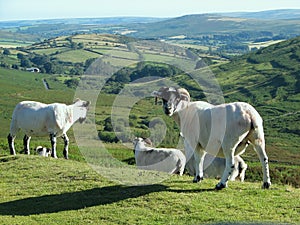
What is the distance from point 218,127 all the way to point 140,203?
335 cm

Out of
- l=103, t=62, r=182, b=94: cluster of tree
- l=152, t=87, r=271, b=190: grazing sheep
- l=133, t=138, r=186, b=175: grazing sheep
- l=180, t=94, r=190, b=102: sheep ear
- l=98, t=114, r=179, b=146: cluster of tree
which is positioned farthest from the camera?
l=103, t=62, r=182, b=94: cluster of tree

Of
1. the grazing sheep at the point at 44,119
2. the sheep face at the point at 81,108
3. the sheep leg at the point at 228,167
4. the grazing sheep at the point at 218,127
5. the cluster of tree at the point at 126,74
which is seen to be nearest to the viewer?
the grazing sheep at the point at 218,127

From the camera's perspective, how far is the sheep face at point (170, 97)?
1577 centimetres

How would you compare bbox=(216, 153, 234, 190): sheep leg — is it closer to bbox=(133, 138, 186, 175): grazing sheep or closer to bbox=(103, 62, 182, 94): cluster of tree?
bbox=(133, 138, 186, 175): grazing sheep

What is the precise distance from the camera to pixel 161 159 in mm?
23625

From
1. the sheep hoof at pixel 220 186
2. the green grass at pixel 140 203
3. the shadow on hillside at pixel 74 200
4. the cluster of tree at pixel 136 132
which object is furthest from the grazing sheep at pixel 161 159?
the sheep hoof at pixel 220 186

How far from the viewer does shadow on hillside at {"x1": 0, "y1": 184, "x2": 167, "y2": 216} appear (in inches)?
573

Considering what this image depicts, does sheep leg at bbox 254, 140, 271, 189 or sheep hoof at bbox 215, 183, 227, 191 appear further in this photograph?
sheep hoof at bbox 215, 183, 227, 191

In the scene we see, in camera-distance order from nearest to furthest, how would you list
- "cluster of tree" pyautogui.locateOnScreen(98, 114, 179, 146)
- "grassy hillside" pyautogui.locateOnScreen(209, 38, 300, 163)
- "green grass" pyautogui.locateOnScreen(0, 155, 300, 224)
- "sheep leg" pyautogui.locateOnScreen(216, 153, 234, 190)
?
1. "green grass" pyautogui.locateOnScreen(0, 155, 300, 224)
2. "sheep leg" pyautogui.locateOnScreen(216, 153, 234, 190)
3. "cluster of tree" pyautogui.locateOnScreen(98, 114, 179, 146)
4. "grassy hillside" pyautogui.locateOnScreen(209, 38, 300, 163)

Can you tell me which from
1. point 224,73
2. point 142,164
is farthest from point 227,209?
point 224,73

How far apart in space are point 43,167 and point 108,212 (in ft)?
25.1

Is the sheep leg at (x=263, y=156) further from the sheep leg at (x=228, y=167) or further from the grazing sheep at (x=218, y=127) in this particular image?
the sheep leg at (x=228, y=167)

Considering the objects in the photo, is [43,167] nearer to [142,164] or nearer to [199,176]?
[142,164]

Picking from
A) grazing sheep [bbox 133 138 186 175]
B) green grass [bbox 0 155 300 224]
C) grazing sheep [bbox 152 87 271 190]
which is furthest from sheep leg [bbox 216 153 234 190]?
grazing sheep [bbox 133 138 186 175]
